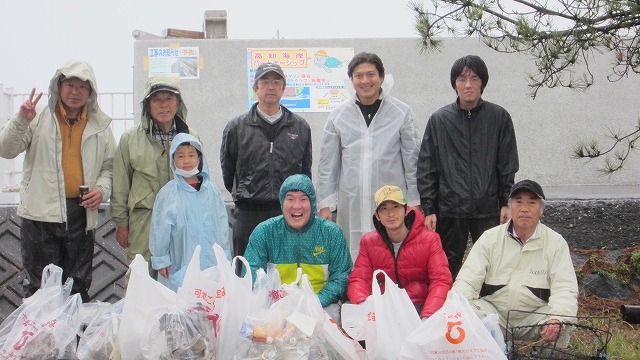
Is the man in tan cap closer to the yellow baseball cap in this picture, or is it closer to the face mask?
the yellow baseball cap

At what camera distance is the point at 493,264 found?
3553 millimetres

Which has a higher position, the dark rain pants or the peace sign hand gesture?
the peace sign hand gesture

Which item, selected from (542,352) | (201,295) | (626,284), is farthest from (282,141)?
(626,284)

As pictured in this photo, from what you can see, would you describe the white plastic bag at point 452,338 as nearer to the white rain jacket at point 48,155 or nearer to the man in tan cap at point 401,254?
the man in tan cap at point 401,254

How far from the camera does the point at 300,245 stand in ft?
12.3

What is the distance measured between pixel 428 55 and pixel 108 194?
503 cm

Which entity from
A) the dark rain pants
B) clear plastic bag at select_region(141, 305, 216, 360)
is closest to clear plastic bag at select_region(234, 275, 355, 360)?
clear plastic bag at select_region(141, 305, 216, 360)

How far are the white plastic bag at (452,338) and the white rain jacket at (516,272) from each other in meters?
0.60

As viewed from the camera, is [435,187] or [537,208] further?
[435,187]

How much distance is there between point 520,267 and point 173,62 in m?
5.40

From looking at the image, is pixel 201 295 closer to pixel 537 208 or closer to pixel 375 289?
pixel 375 289

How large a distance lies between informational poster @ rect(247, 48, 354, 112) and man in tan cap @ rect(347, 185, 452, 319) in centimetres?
417

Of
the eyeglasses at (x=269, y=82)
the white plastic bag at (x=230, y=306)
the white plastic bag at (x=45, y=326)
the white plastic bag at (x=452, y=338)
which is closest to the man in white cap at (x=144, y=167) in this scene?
the eyeglasses at (x=269, y=82)

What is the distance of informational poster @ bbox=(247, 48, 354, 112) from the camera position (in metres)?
7.64
